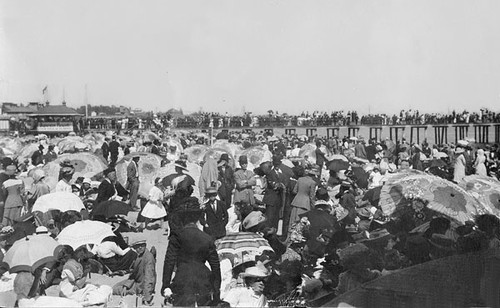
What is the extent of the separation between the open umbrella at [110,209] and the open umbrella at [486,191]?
5.17 metres

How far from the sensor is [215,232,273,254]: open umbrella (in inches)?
262

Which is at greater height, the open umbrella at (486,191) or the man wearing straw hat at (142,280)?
the open umbrella at (486,191)

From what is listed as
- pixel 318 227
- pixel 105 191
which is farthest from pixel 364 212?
pixel 105 191

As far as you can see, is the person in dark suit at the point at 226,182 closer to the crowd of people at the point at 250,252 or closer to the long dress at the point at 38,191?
the crowd of people at the point at 250,252

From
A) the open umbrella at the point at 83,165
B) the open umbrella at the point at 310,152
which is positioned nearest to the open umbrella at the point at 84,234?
the open umbrella at the point at 83,165

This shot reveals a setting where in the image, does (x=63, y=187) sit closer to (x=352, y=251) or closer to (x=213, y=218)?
(x=213, y=218)

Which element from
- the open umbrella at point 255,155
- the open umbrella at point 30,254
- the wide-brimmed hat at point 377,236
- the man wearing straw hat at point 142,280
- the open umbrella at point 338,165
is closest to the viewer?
the wide-brimmed hat at point 377,236

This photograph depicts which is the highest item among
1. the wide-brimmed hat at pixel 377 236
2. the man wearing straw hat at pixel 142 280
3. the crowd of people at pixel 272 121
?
the crowd of people at pixel 272 121

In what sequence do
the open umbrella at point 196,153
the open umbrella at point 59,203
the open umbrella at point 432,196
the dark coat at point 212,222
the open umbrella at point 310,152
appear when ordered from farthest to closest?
the open umbrella at point 310,152 < the open umbrella at point 196,153 < the open umbrella at point 59,203 < the open umbrella at point 432,196 < the dark coat at point 212,222

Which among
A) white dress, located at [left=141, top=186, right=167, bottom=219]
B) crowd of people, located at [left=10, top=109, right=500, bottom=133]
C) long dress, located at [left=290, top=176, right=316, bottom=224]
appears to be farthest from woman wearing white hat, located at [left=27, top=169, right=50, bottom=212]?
crowd of people, located at [left=10, top=109, right=500, bottom=133]

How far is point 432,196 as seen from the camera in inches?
325

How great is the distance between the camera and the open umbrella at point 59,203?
8.96m

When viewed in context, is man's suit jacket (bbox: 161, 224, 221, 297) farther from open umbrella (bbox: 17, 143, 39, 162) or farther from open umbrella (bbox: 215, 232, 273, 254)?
open umbrella (bbox: 17, 143, 39, 162)

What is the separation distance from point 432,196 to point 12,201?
6724 mm
